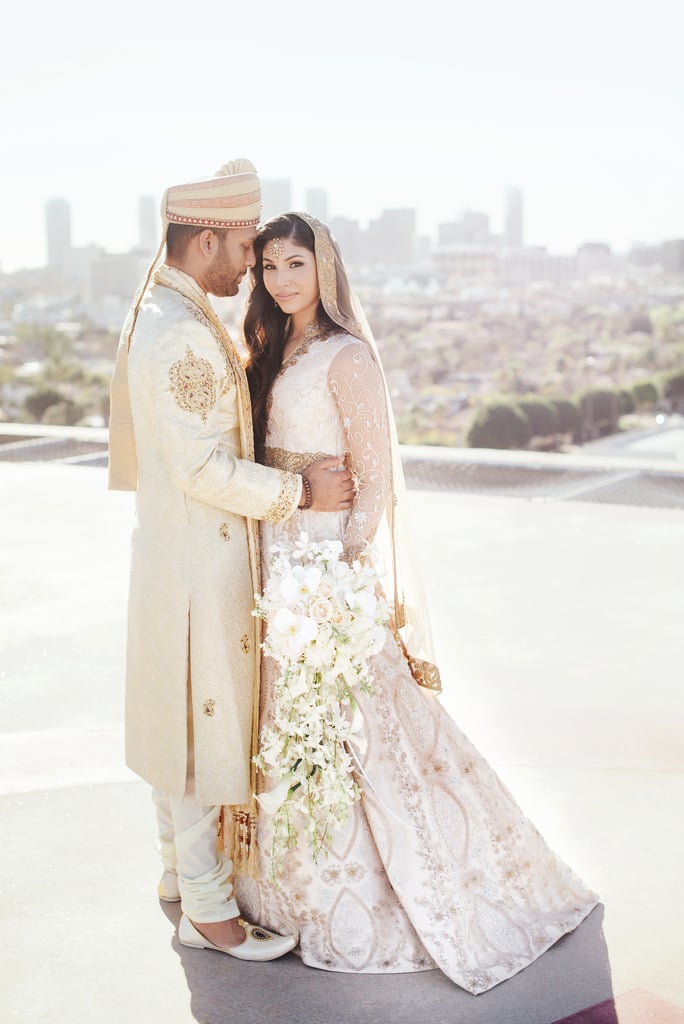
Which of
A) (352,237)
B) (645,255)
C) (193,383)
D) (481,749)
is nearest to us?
(193,383)

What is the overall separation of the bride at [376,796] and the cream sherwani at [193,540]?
0.32ft

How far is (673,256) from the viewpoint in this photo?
5788 centimetres

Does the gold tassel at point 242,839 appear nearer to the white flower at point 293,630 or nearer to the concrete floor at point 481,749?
the concrete floor at point 481,749

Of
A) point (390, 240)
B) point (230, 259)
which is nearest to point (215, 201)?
point (230, 259)

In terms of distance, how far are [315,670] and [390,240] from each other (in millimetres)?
55041

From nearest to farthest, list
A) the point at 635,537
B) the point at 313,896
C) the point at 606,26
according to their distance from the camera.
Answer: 1. the point at 313,896
2. the point at 635,537
3. the point at 606,26

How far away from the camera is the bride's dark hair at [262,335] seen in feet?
8.36

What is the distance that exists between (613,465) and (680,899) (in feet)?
20.7

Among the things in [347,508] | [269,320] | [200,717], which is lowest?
[200,717]

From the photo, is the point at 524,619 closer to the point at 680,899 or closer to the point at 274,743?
the point at 680,899

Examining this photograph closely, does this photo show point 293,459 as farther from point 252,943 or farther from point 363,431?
point 252,943

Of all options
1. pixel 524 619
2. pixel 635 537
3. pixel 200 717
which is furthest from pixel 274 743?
pixel 635 537

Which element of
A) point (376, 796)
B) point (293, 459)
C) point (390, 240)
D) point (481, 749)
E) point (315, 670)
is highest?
point (390, 240)

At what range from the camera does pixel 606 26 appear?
211 feet
